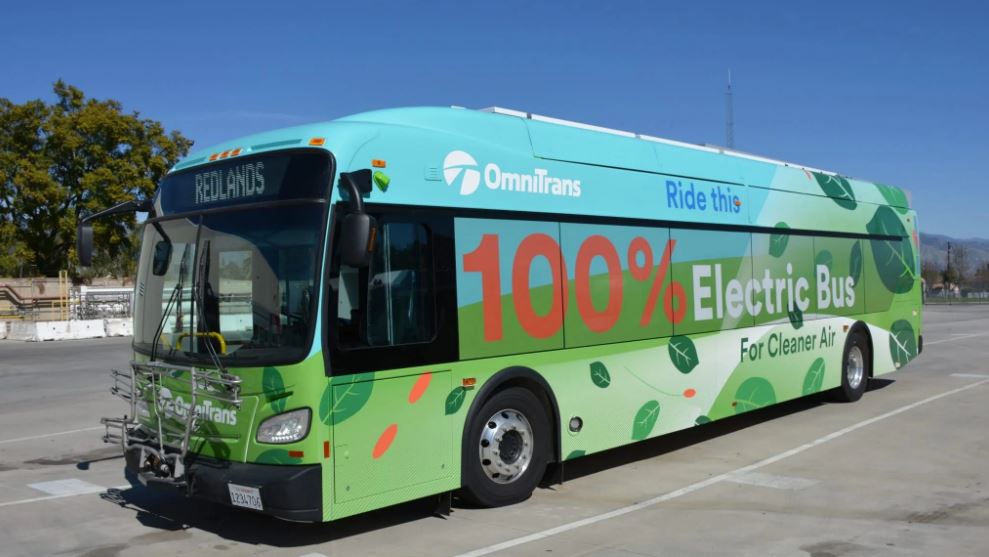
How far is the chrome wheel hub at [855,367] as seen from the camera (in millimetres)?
12992

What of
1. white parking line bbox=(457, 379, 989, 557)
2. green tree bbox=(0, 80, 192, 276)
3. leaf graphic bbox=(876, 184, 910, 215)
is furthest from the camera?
green tree bbox=(0, 80, 192, 276)

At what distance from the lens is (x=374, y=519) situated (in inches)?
279

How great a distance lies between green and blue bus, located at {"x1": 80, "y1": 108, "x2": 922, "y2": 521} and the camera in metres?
6.01

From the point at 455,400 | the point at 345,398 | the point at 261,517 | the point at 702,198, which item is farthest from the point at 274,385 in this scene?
the point at 702,198

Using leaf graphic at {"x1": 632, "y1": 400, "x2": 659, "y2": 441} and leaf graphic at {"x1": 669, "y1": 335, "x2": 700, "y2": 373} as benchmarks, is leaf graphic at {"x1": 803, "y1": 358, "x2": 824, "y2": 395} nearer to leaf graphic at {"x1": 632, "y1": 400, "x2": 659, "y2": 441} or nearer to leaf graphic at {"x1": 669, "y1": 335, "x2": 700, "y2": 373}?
leaf graphic at {"x1": 669, "y1": 335, "x2": 700, "y2": 373}

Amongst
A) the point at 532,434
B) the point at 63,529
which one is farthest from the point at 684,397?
the point at 63,529

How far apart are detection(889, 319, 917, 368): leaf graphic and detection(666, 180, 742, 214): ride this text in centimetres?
539

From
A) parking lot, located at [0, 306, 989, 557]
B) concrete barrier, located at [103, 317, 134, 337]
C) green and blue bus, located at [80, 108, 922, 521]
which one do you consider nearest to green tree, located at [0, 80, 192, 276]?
concrete barrier, located at [103, 317, 134, 337]

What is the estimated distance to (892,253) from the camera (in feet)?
46.8

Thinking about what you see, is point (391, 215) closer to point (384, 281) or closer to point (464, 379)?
point (384, 281)

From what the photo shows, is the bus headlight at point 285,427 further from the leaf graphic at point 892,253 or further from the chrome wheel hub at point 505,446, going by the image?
the leaf graphic at point 892,253

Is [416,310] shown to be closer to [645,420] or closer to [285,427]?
[285,427]

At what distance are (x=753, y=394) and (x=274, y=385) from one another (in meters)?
6.57

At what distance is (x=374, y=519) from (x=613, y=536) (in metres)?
1.97
